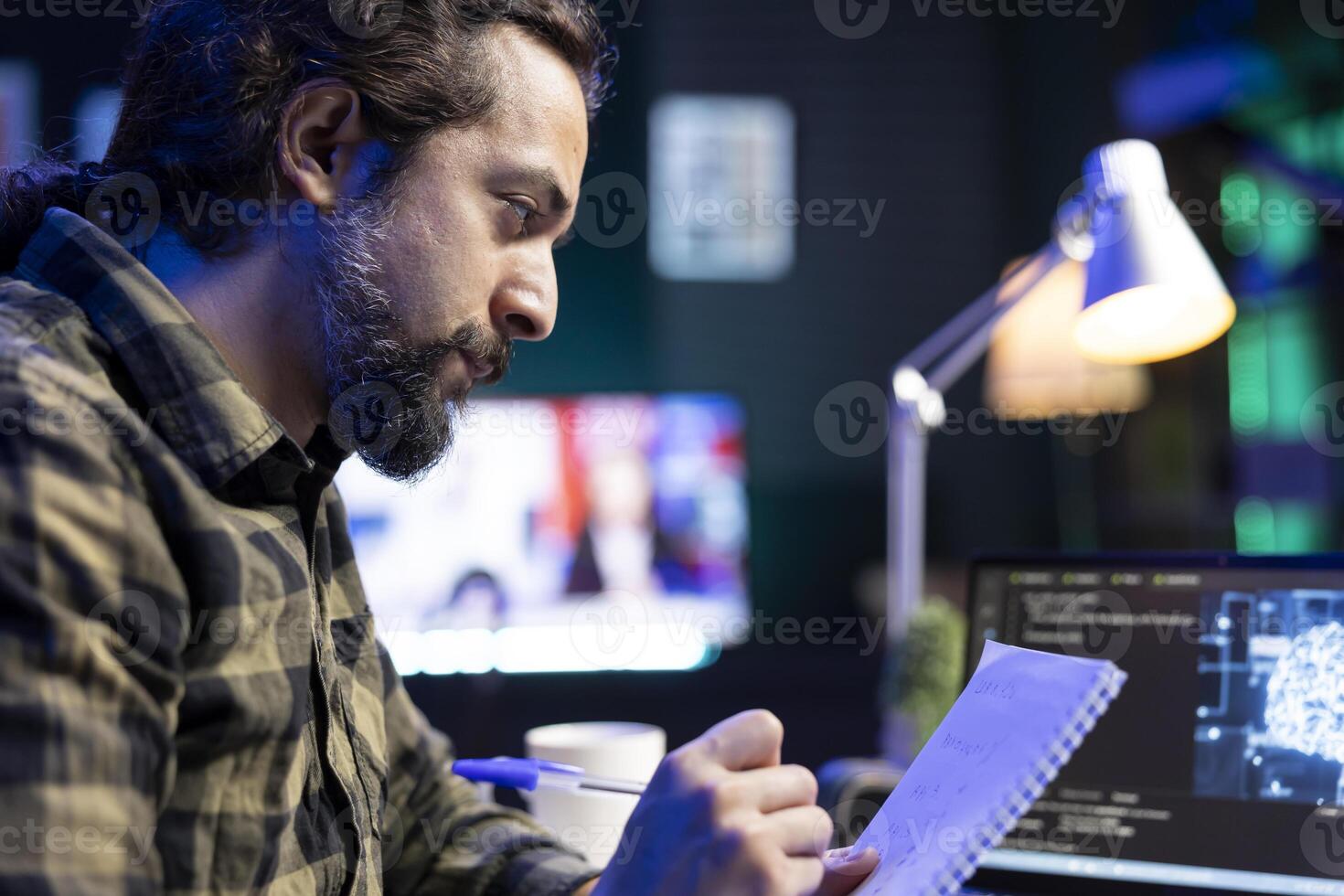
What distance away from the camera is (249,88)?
844 millimetres

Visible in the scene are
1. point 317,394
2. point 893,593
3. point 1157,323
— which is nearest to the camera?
point 317,394

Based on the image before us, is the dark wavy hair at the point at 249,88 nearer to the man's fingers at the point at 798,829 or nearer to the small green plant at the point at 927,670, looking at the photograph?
the man's fingers at the point at 798,829

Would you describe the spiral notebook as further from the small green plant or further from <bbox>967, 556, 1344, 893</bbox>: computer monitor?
the small green plant

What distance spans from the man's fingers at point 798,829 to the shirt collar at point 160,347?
41cm

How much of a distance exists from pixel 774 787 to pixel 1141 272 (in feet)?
2.33

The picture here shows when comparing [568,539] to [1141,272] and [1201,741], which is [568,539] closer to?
[1141,272]

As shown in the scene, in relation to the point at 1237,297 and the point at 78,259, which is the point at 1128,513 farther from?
the point at 78,259

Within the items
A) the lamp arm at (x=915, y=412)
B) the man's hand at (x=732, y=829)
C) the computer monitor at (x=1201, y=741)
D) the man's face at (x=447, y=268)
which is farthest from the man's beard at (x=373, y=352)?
the lamp arm at (x=915, y=412)

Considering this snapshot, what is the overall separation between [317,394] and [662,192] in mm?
3173

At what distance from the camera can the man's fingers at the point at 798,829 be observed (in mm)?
593

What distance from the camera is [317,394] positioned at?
2.81ft

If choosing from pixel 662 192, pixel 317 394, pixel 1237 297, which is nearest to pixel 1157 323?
pixel 317 394

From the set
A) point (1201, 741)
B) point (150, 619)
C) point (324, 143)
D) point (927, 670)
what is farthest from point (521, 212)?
point (927, 670)

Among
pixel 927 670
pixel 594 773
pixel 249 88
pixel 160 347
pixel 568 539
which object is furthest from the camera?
pixel 568 539
